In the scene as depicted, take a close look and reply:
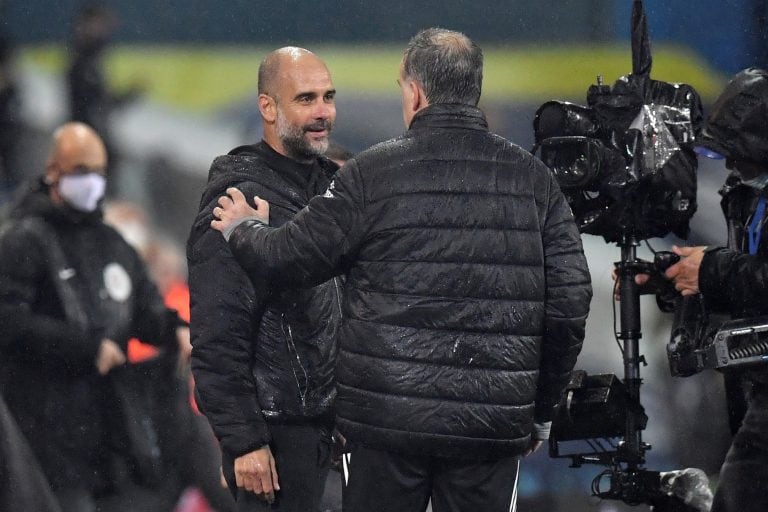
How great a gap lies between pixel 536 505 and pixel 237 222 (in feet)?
8.28

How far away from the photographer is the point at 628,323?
385 cm

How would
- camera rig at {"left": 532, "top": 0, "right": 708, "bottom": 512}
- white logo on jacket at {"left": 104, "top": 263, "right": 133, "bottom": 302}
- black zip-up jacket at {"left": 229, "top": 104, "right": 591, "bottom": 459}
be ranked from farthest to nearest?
white logo on jacket at {"left": 104, "top": 263, "right": 133, "bottom": 302} → camera rig at {"left": 532, "top": 0, "right": 708, "bottom": 512} → black zip-up jacket at {"left": 229, "top": 104, "right": 591, "bottom": 459}

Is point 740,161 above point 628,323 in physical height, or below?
above

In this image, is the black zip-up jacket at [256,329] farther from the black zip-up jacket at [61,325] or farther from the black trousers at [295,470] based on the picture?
the black zip-up jacket at [61,325]

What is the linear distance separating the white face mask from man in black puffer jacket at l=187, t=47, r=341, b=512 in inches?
53.8

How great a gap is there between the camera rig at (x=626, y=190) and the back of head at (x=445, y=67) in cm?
132

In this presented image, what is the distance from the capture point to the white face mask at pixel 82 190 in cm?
398

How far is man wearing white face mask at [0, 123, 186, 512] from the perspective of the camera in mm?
3920

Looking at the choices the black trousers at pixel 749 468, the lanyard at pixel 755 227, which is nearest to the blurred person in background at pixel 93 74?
the lanyard at pixel 755 227

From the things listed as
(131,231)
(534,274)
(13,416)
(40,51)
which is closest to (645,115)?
(534,274)

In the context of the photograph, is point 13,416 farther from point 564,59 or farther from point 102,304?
point 564,59

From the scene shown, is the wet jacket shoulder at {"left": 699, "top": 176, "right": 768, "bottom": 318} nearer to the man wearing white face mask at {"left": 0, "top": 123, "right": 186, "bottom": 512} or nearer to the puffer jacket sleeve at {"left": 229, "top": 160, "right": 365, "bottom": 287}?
the puffer jacket sleeve at {"left": 229, "top": 160, "right": 365, "bottom": 287}

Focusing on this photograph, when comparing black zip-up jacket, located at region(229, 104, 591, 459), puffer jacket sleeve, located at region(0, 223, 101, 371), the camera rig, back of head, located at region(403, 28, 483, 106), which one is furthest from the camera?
puffer jacket sleeve, located at region(0, 223, 101, 371)

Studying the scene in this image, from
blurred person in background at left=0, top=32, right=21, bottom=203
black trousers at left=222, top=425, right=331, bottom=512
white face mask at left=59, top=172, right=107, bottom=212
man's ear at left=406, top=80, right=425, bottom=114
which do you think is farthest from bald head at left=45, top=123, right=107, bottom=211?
man's ear at left=406, top=80, right=425, bottom=114
